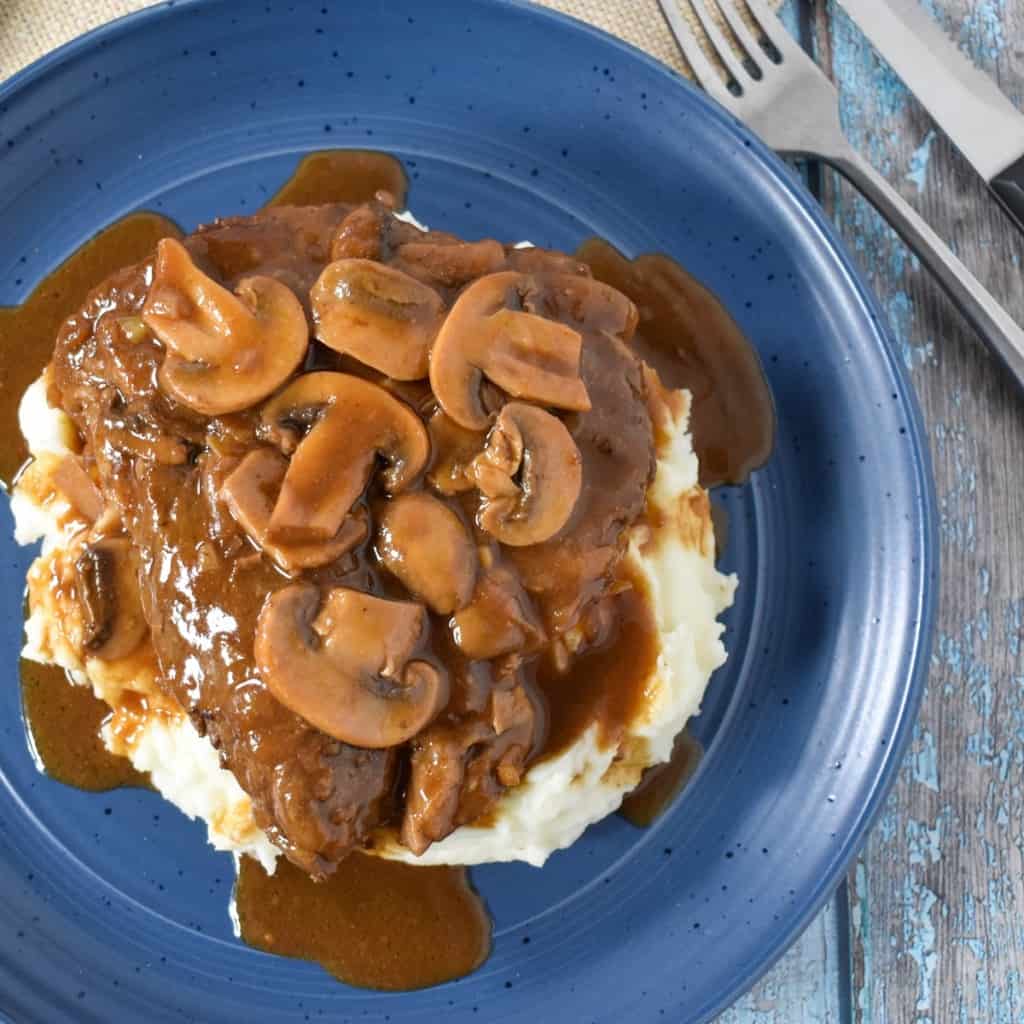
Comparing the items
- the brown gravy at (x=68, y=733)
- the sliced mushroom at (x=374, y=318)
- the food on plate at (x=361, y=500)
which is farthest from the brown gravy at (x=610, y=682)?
the brown gravy at (x=68, y=733)

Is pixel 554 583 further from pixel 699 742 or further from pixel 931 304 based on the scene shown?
pixel 931 304

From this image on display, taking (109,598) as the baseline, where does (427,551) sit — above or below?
below

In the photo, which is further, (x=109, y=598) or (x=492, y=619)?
(x=109, y=598)

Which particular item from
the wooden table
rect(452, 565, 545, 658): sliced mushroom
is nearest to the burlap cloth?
the wooden table

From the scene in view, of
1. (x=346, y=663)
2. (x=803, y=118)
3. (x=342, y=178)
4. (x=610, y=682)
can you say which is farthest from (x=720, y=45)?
(x=346, y=663)

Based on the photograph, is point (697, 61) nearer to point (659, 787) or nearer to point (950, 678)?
point (950, 678)

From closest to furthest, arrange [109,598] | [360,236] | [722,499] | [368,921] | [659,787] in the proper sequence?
1. [360,236]
2. [109,598]
3. [368,921]
4. [659,787]
5. [722,499]
